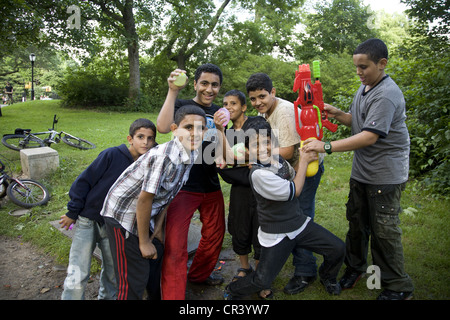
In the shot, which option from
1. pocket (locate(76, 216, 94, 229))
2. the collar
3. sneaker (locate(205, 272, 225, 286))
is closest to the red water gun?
the collar

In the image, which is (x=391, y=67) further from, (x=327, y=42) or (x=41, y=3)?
(x=327, y=42)

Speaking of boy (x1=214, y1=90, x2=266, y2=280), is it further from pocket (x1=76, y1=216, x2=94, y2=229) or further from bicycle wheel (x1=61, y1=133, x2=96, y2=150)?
bicycle wheel (x1=61, y1=133, x2=96, y2=150)

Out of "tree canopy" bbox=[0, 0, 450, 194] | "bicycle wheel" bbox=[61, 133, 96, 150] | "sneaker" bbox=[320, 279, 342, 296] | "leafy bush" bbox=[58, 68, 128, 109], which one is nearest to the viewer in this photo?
"sneaker" bbox=[320, 279, 342, 296]

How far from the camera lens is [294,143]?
2.54 m

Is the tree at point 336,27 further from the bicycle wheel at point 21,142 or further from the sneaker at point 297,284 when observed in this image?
the sneaker at point 297,284

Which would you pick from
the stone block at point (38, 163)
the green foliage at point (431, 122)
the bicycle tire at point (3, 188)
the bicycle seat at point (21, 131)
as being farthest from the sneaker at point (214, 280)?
the bicycle seat at point (21, 131)

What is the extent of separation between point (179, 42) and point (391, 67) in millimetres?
16694

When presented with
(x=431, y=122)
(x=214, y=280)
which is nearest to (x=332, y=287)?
(x=214, y=280)

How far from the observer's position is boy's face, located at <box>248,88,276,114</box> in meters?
2.61

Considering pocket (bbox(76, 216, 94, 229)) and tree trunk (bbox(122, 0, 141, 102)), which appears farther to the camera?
tree trunk (bbox(122, 0, 141, 102))

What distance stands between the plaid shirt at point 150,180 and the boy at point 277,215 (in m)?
0.54

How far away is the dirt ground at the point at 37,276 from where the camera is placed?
9.51ft

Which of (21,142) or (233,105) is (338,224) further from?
(21,142)

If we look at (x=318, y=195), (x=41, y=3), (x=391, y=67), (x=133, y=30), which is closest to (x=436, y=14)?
(x=391, y=67)
